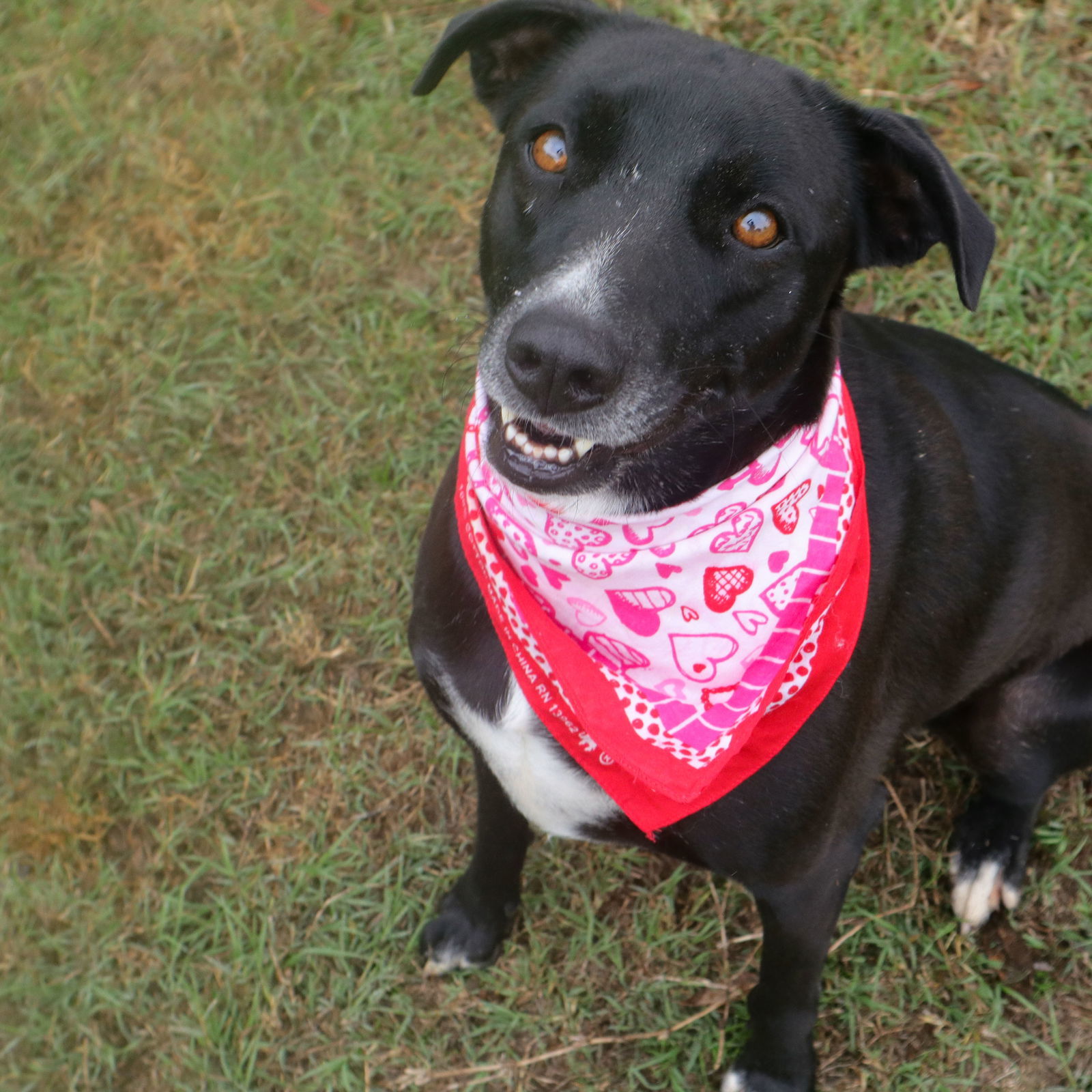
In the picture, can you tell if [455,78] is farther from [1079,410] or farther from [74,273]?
[1079,410]

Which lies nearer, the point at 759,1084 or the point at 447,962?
the point at 759,1084

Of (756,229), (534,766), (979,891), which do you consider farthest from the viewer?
(979,891)

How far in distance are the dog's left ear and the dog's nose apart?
0.71m

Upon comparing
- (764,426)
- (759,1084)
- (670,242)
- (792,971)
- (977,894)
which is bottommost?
(759,1084)

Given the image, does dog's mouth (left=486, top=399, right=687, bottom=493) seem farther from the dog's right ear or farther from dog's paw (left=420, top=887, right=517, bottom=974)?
dog's paw (left=420, top=887, right=517, bottom=974)

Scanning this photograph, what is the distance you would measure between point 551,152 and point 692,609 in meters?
0.97

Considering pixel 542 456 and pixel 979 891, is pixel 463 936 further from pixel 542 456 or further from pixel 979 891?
pixel 542 456

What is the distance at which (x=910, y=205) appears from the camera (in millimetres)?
2188

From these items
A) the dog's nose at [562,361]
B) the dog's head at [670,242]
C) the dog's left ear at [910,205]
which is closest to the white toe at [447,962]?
the dog's head at [670,242]

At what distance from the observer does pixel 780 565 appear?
231 centimetres

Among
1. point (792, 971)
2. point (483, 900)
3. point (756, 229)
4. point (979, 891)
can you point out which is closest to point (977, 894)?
point (979, 891)

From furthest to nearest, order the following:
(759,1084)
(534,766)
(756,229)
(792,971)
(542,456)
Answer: (759,1084)
(792,971)
(534,766)
(542,456)
(756,229)

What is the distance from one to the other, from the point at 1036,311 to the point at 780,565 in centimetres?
210

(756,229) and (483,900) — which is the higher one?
(756,229)
